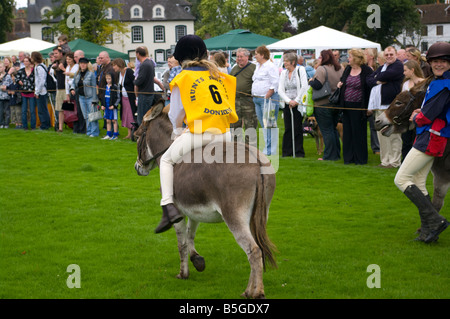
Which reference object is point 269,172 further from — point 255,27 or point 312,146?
point 255,27

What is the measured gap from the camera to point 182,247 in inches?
272

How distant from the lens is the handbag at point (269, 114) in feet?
48.9

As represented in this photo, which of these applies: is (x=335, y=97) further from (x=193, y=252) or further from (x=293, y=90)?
(x=193, y=252)

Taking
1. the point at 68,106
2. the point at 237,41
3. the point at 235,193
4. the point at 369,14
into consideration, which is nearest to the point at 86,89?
the point at 68,106

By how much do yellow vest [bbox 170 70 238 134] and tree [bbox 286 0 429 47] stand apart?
56.6m

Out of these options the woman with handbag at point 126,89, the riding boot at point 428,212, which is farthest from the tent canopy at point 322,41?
the riding boot at point 428,212

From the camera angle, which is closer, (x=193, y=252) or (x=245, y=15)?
(x=193, y=252)

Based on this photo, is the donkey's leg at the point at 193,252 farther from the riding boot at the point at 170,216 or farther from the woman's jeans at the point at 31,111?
the woman's jeans at the point at 31,111

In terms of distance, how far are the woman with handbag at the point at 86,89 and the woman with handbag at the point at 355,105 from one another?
8113 mm

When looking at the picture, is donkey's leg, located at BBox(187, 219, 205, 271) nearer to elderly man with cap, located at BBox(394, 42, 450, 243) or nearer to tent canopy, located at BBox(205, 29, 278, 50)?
elderly man with cap, located at BBox(394, 42, 450, 243)

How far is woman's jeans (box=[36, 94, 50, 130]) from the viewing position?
20344mm

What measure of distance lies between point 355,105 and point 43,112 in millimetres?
11366

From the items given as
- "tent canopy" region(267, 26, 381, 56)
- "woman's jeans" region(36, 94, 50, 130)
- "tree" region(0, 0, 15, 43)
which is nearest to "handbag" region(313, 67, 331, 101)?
"woman's jeans" region(36, 94, 50, 130)
